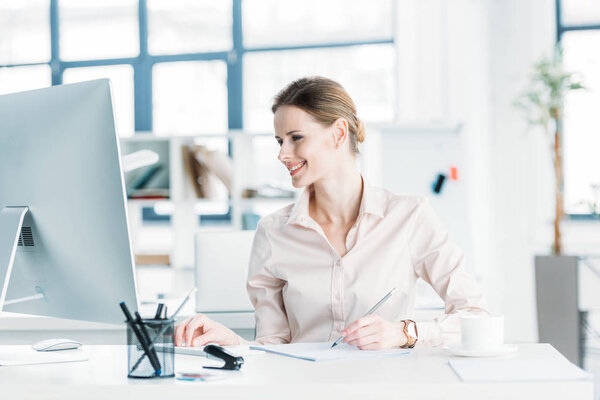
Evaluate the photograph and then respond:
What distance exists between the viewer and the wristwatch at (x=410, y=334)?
142 cm

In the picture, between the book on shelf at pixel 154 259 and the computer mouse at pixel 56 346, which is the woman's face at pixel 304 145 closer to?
the computer mouse at pixel 56 346

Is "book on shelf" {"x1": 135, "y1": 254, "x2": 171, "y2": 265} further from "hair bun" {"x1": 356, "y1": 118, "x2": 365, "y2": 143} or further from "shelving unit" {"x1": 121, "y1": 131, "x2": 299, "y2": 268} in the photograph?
"hair bun" {"x1": 356, "y1": 118, "x2": 365, "y2": 143}

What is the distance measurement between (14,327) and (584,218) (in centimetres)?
382

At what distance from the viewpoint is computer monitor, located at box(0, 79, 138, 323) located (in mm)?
1224

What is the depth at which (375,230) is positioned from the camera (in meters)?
1.82

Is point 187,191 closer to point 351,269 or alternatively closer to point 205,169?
point 205,169

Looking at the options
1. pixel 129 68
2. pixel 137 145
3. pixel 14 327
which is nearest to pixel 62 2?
pixel 129 68

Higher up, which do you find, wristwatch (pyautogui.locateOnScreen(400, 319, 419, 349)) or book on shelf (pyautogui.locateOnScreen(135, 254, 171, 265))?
wristwatch (pyautogui.locateOnScreen(400, 319, 419, 349))

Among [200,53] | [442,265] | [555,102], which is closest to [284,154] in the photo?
[442,265]

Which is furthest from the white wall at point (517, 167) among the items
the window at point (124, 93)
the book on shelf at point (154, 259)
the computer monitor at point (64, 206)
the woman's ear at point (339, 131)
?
the computer monitor at point (64, 206)

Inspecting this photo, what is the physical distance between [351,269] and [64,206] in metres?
0.77

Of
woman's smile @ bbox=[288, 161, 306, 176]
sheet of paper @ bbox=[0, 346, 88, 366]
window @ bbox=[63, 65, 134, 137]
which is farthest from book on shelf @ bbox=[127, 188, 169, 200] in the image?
sheet of paper @ bbox=[0, 346, 88, 366]

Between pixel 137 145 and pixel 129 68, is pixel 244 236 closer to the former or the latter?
pixel 137 145

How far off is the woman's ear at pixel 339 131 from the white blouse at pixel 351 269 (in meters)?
0.14
